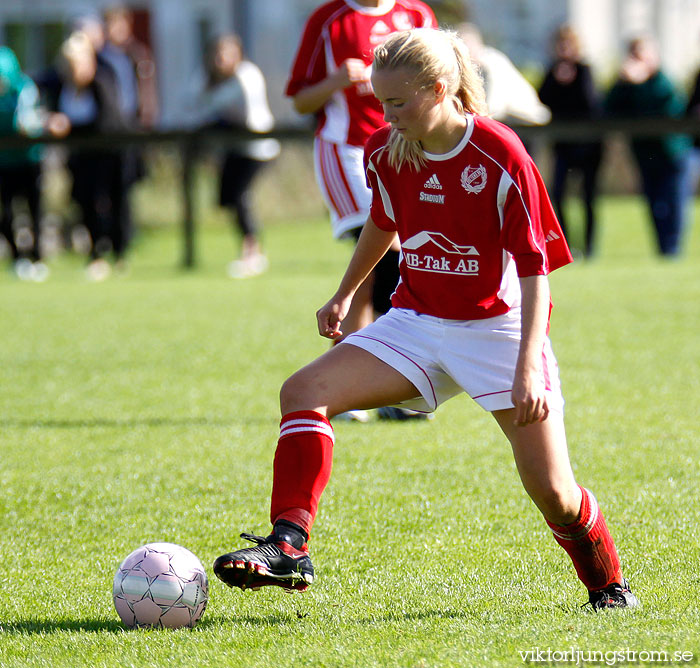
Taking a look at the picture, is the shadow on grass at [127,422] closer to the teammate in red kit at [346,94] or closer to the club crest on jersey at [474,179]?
the teammate in red kit at [346,94]

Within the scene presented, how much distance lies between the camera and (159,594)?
125 inches

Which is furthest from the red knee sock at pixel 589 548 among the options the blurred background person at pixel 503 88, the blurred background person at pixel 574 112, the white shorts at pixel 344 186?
the blurred background person at pixel 574 112

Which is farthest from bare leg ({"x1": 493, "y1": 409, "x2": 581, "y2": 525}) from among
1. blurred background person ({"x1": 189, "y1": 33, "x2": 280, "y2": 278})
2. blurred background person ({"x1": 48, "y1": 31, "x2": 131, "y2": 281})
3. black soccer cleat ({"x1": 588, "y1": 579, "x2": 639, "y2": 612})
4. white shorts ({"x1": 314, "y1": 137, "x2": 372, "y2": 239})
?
blurred background person ({"x1": 48, "y1": 31, "x2": 131, "y2": 281})

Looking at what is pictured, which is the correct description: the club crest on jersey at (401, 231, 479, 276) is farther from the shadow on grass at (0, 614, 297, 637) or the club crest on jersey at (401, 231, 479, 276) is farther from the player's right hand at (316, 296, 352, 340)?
the shadow on grass at (0, 614, 297, 637)

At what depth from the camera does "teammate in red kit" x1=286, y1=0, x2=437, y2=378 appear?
5688mm

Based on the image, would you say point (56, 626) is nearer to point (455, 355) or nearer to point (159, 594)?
point (159, 594)

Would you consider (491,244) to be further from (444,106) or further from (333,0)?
(333,0)

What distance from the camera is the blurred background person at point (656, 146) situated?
1297cm

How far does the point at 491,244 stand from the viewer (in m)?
3.30

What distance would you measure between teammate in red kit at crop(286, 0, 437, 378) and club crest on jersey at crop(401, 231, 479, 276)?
2149 millimetres

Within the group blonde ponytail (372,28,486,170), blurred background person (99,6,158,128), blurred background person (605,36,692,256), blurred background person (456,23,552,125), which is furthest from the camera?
blurred background person (99,6,158,128)

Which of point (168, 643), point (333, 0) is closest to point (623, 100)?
point (333, 0)

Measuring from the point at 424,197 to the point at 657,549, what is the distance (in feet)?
4.48

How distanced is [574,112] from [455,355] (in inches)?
410
